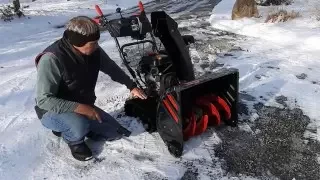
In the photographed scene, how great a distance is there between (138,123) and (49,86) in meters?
1.43

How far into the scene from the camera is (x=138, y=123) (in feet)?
15.2

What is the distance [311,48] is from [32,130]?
508cm

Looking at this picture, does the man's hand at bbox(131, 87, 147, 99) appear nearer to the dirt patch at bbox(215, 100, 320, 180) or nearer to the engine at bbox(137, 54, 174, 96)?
the engine at bbox(137, 54, 174, 96)

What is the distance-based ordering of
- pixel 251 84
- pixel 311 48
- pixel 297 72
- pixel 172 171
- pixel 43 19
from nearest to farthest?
pixel 172 171 → pixel 251 84 → pixel 297 72 → pixel 311 48 → pixel 43 19

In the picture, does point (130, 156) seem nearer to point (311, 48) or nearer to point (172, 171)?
point (172, 171)

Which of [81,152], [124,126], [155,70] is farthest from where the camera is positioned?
[124,126]

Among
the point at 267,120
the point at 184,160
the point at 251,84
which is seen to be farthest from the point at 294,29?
the point at 184,160

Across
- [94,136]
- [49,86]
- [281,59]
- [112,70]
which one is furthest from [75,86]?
[281,59]

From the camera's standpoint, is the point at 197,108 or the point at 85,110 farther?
the point at 197,108

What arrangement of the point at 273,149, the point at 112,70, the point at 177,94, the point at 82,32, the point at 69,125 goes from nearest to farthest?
1. the point at 82,32
2. the point at 177,94
3. the point at 69,125
4. the point at 273,149
5. the point at 112,70

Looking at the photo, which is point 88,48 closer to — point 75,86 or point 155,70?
point 75,86

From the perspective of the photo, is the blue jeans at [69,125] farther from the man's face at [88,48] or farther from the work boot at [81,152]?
the man's face at [88,48]

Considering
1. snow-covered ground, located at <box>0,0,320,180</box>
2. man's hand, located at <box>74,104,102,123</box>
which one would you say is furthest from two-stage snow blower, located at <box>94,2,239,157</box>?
man's hand, located at <box>74,104,102,123</box>

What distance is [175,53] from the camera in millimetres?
4039
